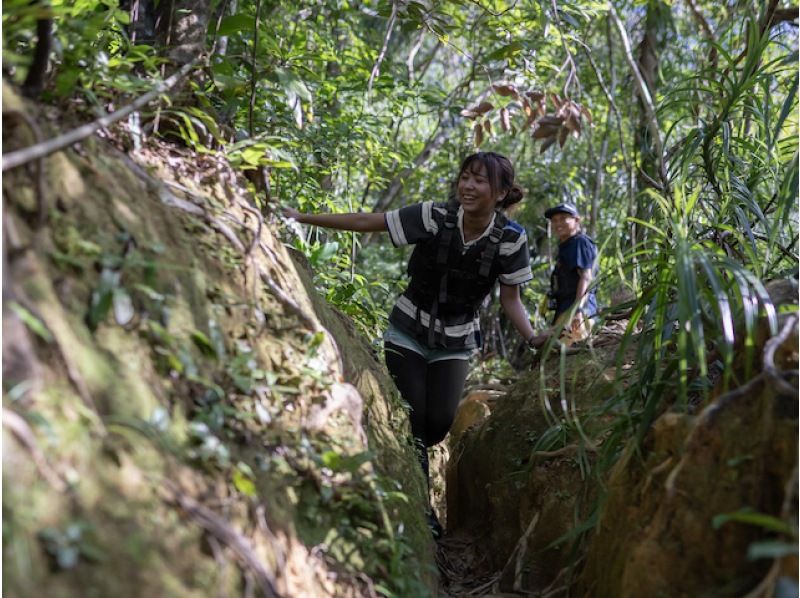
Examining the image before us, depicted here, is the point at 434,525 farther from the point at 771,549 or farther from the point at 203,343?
the point at 771,549

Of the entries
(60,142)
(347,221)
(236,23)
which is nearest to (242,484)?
(60,142)

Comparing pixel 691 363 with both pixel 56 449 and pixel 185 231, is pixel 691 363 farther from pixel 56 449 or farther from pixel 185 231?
pixel 56 449

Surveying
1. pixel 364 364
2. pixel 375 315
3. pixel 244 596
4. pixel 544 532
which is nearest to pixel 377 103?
pixel 375 315

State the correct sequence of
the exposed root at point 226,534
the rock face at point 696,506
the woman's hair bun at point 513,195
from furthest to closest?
1. the woman's hair bun at point 513,195
2. the rock face at point 696,506
3. the exposed root at point 226,534

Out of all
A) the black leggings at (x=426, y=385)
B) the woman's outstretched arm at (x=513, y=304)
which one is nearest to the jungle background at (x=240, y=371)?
the black leggings at (x=426, y=385)

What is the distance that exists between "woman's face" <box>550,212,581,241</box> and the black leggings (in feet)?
9.07

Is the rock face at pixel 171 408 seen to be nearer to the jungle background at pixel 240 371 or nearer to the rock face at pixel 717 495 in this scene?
the jungle background at pixel 240 371

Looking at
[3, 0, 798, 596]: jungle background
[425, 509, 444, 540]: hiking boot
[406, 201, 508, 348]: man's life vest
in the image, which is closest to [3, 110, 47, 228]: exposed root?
[3, 0, 798, 596]: jungle background

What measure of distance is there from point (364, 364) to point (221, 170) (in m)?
1.29

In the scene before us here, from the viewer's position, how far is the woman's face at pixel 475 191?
4.40 m

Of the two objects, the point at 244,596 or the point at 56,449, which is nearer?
the point at 56,449

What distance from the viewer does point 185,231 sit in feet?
9.39

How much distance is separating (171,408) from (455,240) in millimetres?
2539

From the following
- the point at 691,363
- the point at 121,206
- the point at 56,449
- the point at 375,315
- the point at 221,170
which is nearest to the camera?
the point at 56,449
